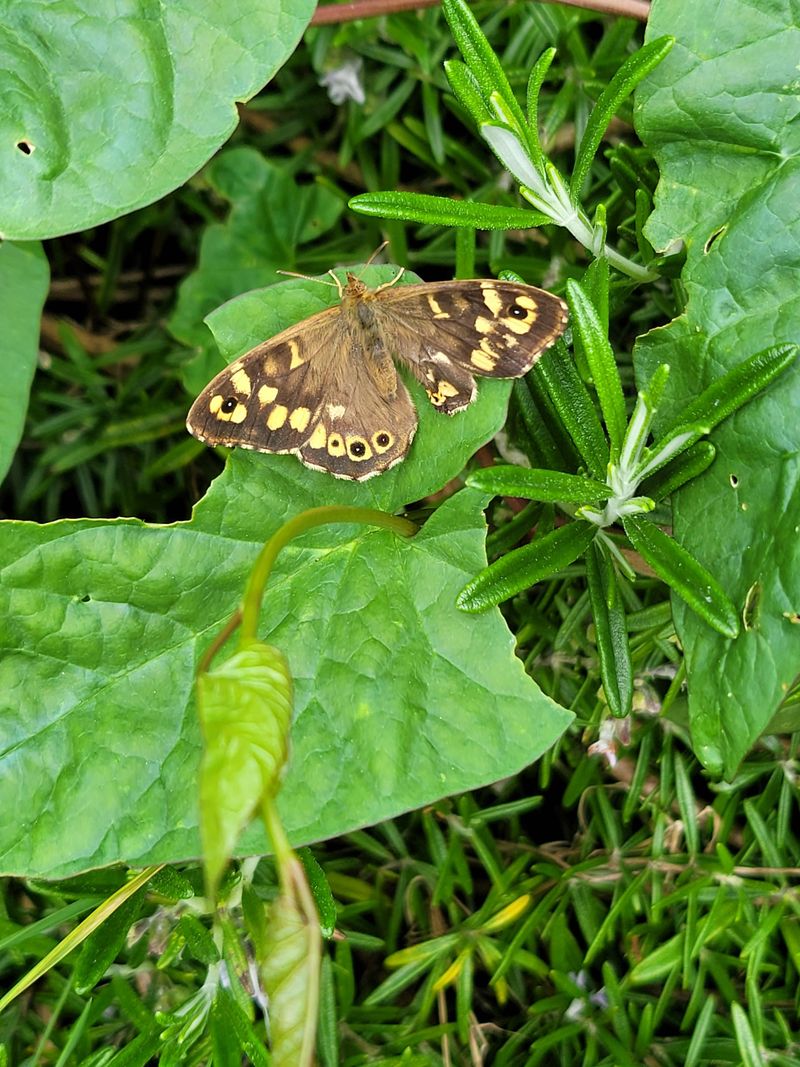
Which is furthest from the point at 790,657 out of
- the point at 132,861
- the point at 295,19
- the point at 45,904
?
the point at 45,904

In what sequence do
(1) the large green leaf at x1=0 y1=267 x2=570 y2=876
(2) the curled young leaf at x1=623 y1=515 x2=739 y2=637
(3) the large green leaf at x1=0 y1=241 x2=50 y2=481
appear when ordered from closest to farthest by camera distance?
1. (2) the curled young leaf at x1=623 y1=515 x2=739 y2=637
2. (1) the large green leaf at x1=0 y1=267 x2=570 y2=876
3. (3) the large green leaf at x1=0 y1=241 x2=50 y2=481

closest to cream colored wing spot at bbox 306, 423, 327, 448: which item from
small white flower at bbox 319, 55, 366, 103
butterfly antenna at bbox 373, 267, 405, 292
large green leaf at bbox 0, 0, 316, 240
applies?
butterfly antenna at bbox 373, 267, 405, 292

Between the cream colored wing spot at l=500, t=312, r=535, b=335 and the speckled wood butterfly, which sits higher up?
the cream colored wing spot at l=500, t=312, r=535, b=335

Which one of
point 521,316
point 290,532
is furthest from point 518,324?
point 290,532

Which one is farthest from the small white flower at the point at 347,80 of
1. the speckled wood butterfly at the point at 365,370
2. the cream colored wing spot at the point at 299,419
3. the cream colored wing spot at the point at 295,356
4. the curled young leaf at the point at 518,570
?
the curled young leaf at the point at 518,570

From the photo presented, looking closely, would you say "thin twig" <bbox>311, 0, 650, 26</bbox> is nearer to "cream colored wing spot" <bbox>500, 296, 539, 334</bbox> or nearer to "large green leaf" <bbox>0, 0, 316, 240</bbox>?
"large green leaf" <bbox>0, 0, 316, 240</bbox>
